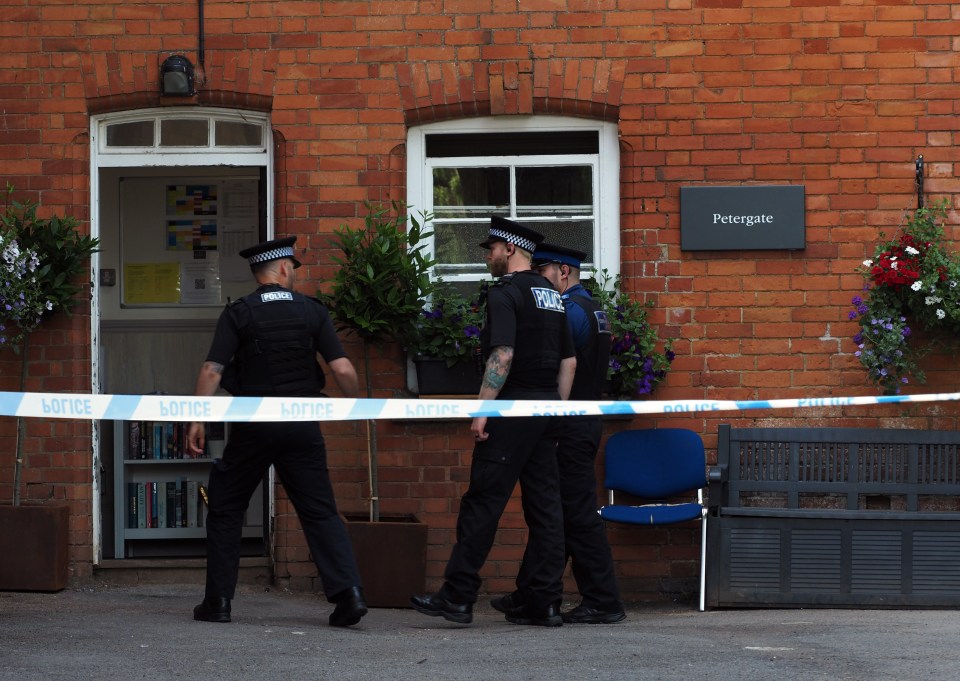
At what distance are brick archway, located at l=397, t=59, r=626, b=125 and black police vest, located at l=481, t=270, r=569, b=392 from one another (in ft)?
5.67

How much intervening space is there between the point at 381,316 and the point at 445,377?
22.2 inches

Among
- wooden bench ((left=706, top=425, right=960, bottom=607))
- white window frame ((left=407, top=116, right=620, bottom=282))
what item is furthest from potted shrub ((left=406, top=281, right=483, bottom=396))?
wooden bench ((left=706, top=425, right=960, bottom=607))

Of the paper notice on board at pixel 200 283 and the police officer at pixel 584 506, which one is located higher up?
the paper notice on board at pixel 200 283

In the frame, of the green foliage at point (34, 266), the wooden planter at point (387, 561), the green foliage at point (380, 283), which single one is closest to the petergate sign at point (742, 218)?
the green foliage at point (380, 283)

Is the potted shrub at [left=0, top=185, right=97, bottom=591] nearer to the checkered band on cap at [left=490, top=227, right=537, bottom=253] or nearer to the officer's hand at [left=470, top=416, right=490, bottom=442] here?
the checkered band on cap at [left=490, top=227, right=537, bottom=253]

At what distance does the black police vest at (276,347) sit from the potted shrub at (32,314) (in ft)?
5.72

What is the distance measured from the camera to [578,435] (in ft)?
23.4

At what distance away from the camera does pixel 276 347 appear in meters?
6.64

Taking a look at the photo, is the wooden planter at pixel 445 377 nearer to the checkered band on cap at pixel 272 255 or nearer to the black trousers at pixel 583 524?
the black trousers at pixel 583 524

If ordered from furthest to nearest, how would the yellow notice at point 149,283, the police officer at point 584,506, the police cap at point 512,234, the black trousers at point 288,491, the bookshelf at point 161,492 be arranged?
1. the yellow notice at point 149,283
2. the bookshelf at point 161,492
3. the police officer at point 584,506
4. the police cap at point 512,234
5. the black trousers at point 288,491

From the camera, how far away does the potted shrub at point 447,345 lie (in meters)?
7.96

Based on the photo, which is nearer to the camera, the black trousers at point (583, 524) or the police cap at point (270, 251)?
the police cap at point (270, 251)

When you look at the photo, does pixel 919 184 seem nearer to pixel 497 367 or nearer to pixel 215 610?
pixel 497 367

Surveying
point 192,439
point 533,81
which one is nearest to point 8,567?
A: point 192,439
